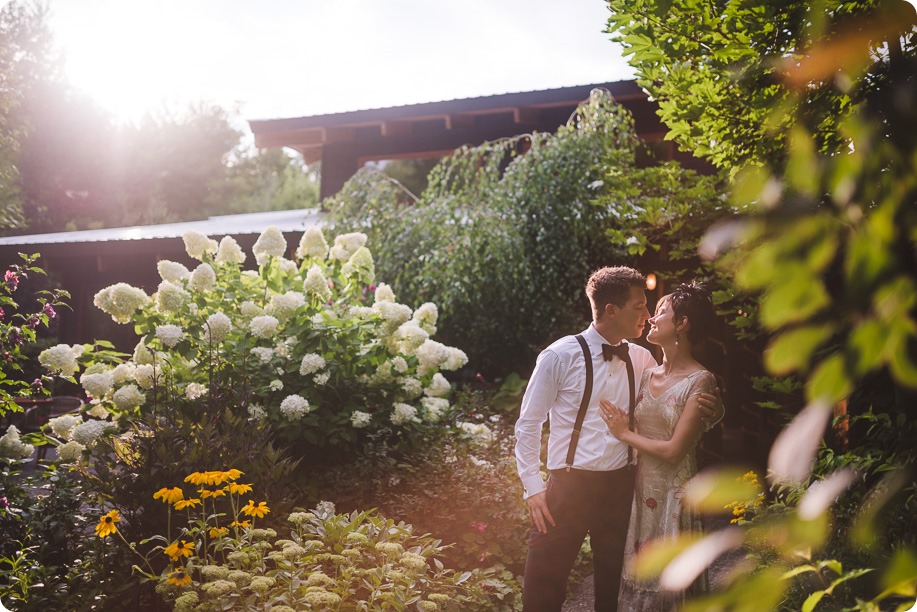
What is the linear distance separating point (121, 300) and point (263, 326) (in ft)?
2.94

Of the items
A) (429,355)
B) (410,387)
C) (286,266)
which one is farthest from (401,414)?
(286,266)

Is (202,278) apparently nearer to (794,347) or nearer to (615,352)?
(615,352)

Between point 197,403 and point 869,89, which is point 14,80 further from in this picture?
point 869,89

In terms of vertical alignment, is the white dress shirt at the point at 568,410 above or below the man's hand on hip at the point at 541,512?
above

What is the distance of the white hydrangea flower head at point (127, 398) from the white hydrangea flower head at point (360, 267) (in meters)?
1.73

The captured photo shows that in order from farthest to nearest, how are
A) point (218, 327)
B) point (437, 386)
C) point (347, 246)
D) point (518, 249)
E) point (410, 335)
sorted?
point (518, 249) → point (347, 246) → point (437, 386) → point (410, 335) → point (218, 327)

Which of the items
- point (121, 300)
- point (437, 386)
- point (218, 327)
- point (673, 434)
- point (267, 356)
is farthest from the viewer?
point (437, 386)

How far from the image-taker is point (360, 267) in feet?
18.4

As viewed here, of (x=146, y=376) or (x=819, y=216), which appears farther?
(x=146, y=376)

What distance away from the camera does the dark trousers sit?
3.04 metres

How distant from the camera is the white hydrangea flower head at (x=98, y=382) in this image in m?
4.55

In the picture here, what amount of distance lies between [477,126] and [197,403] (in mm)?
7912

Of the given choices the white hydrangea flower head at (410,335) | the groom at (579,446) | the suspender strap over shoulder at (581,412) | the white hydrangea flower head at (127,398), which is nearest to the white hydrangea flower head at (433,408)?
the white hydrangea flower head at (410,335)

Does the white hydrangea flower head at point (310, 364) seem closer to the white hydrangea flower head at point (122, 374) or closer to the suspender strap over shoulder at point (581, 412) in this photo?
the white hydrangea flower head at point (122, 374)
